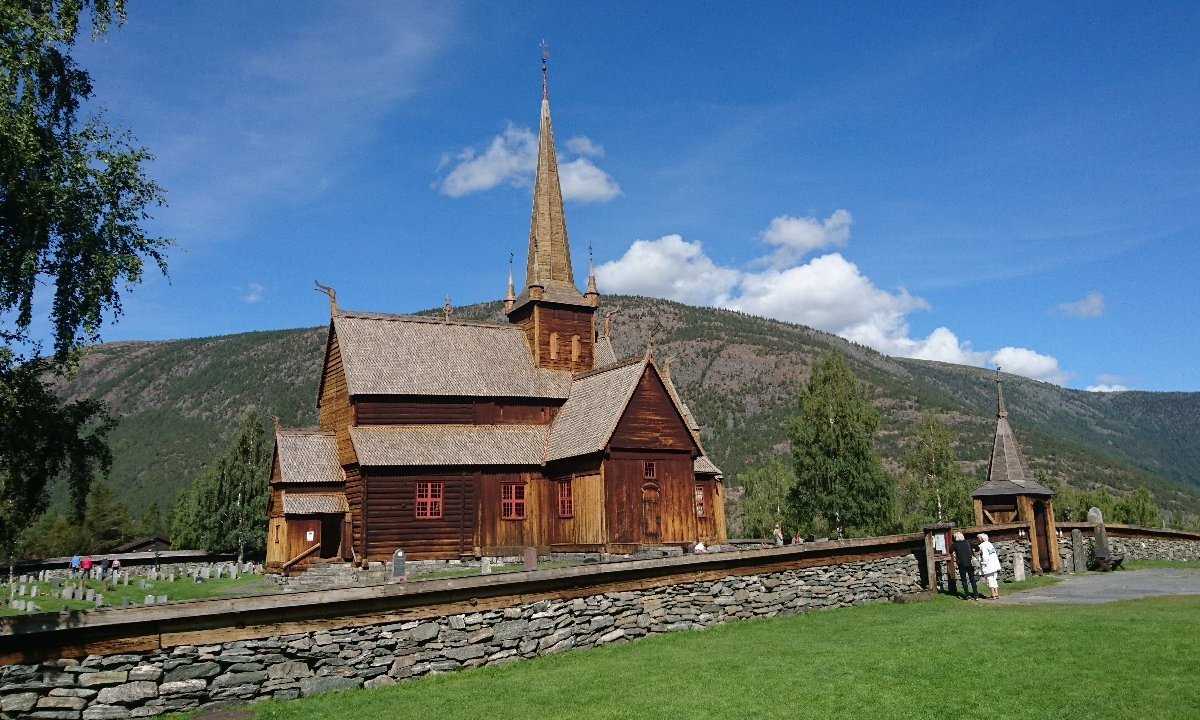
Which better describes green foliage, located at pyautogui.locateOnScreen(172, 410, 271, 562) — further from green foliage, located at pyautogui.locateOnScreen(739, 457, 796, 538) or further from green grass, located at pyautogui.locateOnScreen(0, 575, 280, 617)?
green foliage, located at pyautogui.locateOnScreen(739, 457, 796, 538)

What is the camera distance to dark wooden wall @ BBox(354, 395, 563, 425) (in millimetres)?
35094

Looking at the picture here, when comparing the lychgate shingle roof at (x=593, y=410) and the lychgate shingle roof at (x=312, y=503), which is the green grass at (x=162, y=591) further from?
the lychgate shingle roof at (x=593, y=410)

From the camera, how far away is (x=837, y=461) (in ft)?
163

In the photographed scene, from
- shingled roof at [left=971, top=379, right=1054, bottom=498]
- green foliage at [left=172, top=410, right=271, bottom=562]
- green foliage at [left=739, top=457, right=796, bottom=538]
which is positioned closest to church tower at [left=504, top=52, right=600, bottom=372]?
shingled roof at [left=971, top=379, right=1054, bottom=498]

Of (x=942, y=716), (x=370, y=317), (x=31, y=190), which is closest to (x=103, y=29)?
(x=31, y=190)

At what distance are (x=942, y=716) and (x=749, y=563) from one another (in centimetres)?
830

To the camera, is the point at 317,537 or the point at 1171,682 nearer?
the point at 1171,682

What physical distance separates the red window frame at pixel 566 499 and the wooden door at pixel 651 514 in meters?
3.06

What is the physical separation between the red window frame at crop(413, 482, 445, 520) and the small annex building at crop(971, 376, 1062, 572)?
20.2 metres

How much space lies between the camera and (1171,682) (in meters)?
11.0

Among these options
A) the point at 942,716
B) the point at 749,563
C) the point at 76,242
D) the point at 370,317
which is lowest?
the point at 942,716

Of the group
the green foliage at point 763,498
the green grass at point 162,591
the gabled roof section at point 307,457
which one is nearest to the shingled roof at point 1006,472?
the green grass at point 162,591

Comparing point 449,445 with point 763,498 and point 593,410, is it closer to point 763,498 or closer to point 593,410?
point 593,410

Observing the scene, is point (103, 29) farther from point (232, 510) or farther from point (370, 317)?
point (232, 510)
